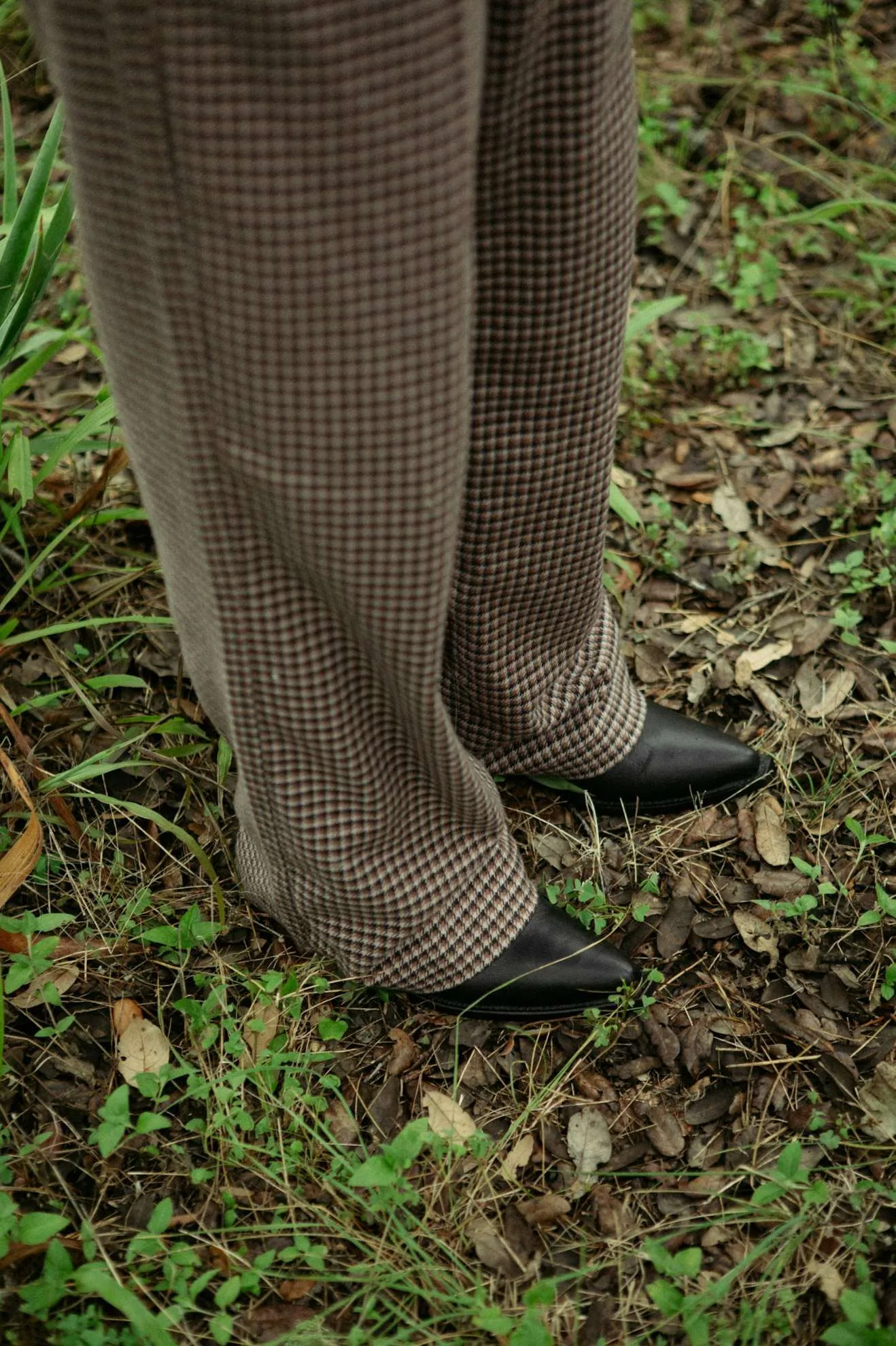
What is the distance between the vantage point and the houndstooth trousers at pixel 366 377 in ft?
2.18

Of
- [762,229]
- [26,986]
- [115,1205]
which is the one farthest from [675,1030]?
[762,229]

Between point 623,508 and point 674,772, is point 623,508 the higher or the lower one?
the higher one

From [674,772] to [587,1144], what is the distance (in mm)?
511

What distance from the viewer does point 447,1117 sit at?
121cm

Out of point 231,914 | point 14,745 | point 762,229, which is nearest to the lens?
point 231,914

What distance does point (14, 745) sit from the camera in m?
1.46

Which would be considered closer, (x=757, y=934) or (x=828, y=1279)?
(x=828, y=1279)

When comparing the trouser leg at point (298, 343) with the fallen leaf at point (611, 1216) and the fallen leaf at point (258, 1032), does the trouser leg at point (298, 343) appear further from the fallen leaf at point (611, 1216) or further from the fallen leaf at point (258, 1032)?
the fallen leaf at point (611, 1216)

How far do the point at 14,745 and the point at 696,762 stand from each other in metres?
1.01

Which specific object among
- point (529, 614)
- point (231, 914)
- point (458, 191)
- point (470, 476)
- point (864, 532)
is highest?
point (458, 191)

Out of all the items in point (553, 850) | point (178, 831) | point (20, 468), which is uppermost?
point (20, 468)

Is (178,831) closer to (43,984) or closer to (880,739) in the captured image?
(43,984)

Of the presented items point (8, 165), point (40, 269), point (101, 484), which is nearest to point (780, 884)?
point (101, 484)

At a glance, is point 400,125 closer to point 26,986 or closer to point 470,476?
point 470,476
